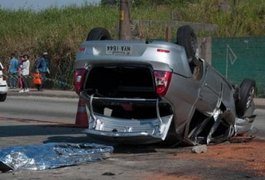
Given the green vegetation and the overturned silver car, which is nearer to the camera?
the overturned silver car

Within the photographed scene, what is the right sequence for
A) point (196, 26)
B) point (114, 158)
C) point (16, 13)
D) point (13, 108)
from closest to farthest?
point (114, 158)
point (13, 108)
point (196, 26)
point (16, 13)

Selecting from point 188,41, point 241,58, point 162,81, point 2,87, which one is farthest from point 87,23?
point 162,81

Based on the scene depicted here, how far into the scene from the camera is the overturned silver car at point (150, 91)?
1030 centimetres

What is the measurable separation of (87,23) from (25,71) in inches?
276

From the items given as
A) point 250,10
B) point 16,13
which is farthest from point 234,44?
point 16,13

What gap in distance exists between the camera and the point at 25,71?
107 ft

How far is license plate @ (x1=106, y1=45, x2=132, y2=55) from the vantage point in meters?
10.4

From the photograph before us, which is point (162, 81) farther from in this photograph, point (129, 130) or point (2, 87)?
point (2, 87)

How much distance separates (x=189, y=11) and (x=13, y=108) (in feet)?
65.1

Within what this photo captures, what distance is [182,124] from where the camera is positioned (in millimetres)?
10633

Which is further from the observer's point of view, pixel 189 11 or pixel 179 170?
pixel 189 11

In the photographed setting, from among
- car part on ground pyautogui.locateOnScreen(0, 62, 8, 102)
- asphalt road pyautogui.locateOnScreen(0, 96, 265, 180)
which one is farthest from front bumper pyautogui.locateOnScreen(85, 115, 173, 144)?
car part on ground pyautogui.locateOnScreen(0, 62, 8, 102)

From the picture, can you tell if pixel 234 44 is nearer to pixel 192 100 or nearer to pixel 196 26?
pixel 196 26

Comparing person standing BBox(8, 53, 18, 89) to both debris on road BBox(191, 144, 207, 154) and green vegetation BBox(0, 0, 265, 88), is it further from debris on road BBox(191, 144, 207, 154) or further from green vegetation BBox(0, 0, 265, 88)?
debris on road BBox(191, 144, 207, 154)
